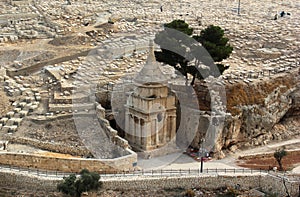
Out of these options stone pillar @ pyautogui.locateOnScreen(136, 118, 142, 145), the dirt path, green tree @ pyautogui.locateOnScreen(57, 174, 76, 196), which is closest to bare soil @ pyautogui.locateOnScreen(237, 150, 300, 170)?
the dirt path

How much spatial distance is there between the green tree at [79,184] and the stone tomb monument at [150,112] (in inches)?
229

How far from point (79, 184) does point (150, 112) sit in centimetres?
742

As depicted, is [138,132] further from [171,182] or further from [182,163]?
[171,182]

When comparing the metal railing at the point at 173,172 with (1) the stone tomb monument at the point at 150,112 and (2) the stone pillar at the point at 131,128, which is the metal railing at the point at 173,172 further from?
(2) the stone pillar at the point at 131,128

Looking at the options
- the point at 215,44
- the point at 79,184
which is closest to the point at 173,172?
the point at 79,184

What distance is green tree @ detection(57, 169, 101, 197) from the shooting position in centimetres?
2719

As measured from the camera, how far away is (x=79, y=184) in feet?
89.8

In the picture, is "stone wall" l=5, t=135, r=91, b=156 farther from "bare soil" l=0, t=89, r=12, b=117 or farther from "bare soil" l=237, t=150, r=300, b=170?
"bare soil" l=237, t=150, r=300, b=170

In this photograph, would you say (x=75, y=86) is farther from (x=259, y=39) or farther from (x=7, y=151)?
(x=259, y=39)

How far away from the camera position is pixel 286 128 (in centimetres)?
3962

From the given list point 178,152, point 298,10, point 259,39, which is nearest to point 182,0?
point 298,10

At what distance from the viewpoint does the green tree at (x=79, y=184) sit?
89.2 ft

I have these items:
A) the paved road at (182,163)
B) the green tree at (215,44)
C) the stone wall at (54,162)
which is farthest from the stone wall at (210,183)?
the green tree at (215,44)

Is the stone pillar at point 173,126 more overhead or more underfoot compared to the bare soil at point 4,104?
more underfoot
